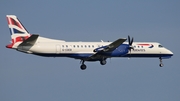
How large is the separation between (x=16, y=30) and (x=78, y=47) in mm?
7329

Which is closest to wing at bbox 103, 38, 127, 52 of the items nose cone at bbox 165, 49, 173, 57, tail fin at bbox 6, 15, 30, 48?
nose cone at bbox 165, 49, 173, 57

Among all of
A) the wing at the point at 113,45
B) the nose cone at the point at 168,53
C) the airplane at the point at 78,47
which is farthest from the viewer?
the nose cone at the point at 168,53

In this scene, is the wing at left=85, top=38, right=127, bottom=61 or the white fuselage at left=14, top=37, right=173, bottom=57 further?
the wing at left=85, top=38, right=127, bottom=61

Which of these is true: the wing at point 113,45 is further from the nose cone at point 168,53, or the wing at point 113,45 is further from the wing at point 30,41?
the wing at point 30,41

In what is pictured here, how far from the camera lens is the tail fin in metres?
54.2

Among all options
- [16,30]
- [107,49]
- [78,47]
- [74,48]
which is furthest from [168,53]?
[16,30]

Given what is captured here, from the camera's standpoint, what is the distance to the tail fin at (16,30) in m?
54.2

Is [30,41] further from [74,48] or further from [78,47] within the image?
[78,47]

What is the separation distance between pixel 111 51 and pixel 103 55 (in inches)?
42.0

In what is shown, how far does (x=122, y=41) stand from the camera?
5603 centimetres

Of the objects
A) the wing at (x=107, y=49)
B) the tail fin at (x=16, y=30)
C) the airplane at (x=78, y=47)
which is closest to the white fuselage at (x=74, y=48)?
the airplane at (x=78, y=47)

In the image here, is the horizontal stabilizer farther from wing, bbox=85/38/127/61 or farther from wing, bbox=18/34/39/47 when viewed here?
wing, bbox=85/38/127/61

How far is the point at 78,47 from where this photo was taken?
56562 millimetres

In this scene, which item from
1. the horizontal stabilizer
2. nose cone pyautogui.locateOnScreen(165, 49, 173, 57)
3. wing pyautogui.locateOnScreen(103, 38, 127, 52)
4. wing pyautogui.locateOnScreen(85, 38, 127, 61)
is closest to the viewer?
the horizontal stabilizer
